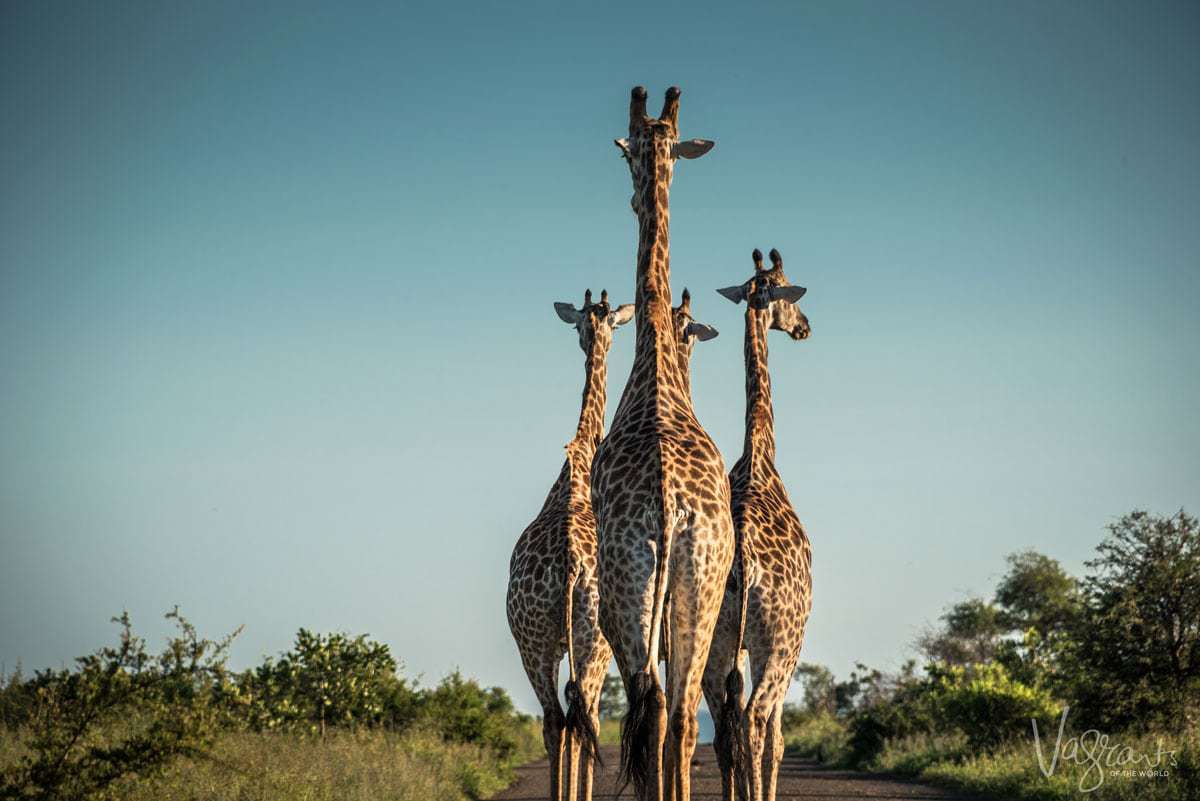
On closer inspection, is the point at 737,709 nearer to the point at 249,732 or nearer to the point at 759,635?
the point at 759,635

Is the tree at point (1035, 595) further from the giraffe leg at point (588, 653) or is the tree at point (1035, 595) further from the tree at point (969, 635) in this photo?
the giraffe leg at point (588, 653)

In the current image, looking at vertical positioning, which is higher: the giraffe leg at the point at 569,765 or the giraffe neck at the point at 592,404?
the giraffe neck at the point at 592,404

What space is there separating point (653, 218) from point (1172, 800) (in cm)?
814

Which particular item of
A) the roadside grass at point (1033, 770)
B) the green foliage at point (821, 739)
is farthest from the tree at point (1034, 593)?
the roadside grass at point (1033, 770)

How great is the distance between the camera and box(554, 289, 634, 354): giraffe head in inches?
473

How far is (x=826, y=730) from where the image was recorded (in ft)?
97.5

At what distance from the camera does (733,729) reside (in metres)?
8.63

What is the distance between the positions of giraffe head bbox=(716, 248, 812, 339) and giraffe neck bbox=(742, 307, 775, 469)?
0.16 meters

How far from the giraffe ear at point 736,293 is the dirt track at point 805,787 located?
227 inches

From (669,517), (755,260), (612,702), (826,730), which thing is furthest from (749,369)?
(612,702)

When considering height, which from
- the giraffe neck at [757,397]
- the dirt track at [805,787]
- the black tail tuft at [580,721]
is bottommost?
the dirt track at [805,787]

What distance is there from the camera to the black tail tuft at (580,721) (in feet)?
29.7

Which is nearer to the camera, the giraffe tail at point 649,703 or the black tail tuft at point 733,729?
the giraffe tail at point 649,703

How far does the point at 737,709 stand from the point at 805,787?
816 centimetres
